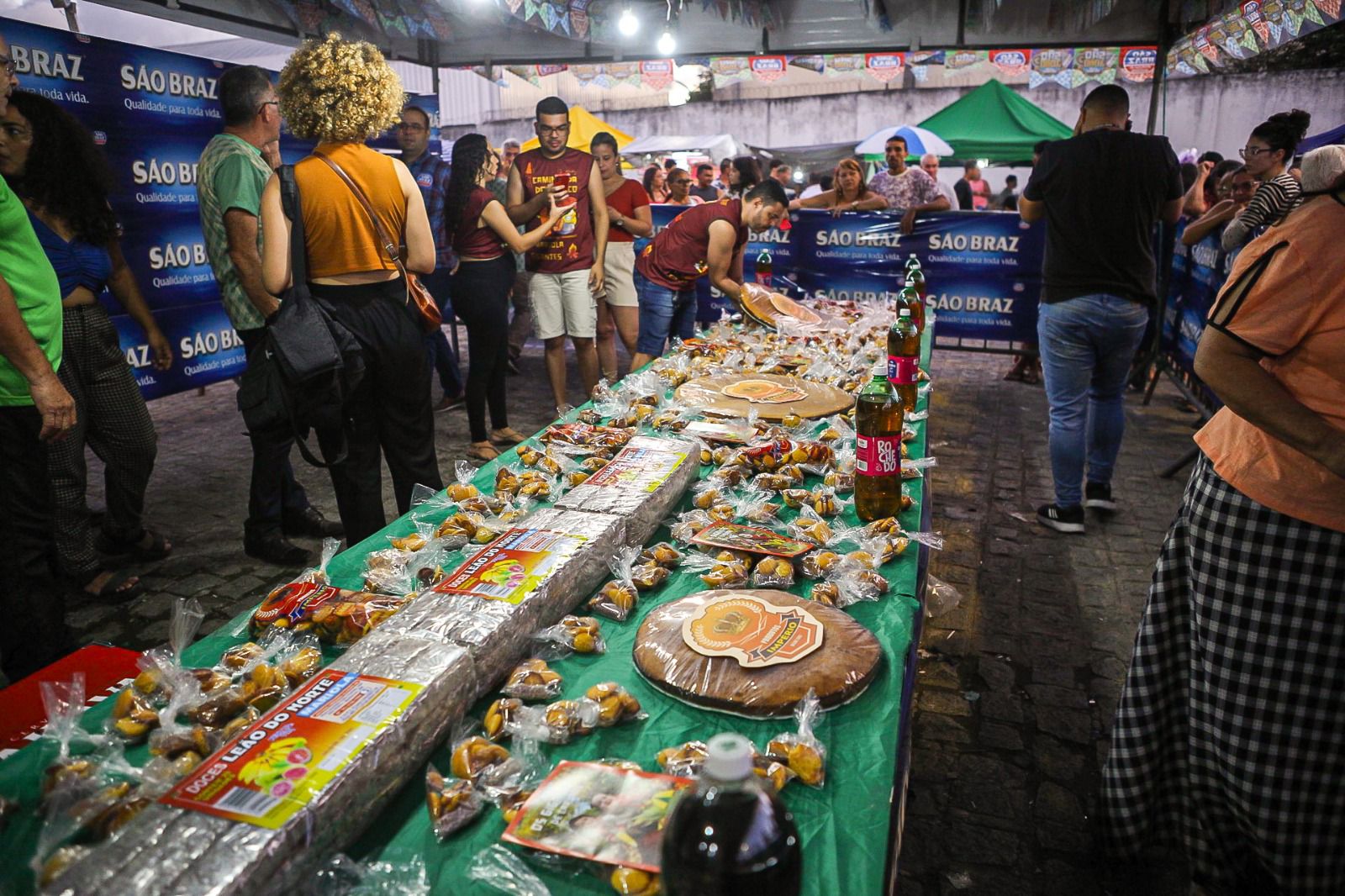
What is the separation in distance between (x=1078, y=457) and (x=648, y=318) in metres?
2.90

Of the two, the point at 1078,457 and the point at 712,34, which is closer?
the point at 1078,457

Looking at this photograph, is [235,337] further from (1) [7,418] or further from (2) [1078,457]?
(2) [1078,457]

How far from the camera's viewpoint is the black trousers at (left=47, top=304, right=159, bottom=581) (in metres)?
3.37

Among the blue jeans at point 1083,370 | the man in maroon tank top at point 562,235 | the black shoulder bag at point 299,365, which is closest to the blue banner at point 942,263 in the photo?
the man in maroon tank top at point 562,235

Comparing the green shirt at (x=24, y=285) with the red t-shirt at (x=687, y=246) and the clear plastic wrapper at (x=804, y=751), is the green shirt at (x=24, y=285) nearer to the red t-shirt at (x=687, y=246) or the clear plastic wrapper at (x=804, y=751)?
the clear plastic wrapper at (x=804, y=751)

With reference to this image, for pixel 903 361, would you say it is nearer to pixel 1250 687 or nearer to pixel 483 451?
pixel 1250 687

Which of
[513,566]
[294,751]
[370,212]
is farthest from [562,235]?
[294,751]

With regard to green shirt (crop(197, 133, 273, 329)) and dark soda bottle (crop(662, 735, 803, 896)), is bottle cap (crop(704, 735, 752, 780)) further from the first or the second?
green shirt (crop(197, 133, 273, 329))

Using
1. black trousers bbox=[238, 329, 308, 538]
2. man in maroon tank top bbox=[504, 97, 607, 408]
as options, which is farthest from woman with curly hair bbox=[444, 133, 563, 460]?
black trousers bbox=[238, 329, 308, 538]

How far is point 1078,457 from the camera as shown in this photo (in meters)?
4.29

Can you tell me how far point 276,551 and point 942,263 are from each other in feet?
21.1

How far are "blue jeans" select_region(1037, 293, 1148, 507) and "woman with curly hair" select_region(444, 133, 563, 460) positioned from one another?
3.03m

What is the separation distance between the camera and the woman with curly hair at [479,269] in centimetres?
505

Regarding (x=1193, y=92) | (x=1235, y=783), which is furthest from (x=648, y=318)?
(x=1193, y=92)
